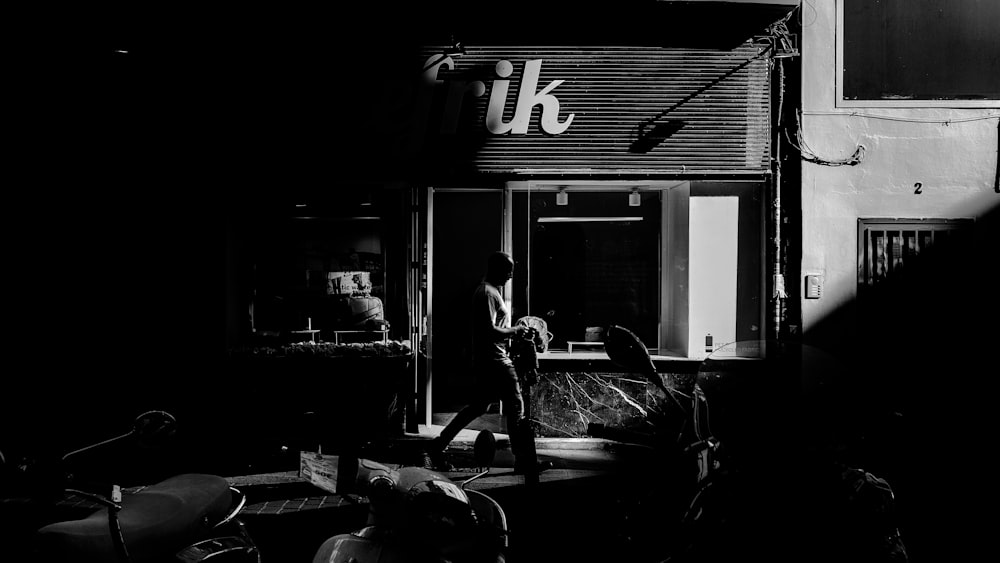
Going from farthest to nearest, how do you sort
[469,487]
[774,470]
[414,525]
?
[469,487] < [774,470] < [414,525]

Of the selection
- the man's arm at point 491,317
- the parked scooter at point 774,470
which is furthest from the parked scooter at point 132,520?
the man's arm at point 491,317

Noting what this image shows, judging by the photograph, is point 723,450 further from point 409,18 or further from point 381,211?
point 409,18

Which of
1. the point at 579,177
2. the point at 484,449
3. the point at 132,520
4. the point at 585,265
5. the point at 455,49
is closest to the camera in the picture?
the point at 132,520

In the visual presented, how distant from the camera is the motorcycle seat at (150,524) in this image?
3.01 m

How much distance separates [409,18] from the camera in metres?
8.17

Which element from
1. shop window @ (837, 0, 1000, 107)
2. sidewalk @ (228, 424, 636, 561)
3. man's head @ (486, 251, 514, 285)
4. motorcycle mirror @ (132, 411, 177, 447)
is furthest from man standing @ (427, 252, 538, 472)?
shop window @ (837, 0, 1000, 107)

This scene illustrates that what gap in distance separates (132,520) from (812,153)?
25.9 ft

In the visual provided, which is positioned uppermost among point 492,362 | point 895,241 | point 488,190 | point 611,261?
point 488,190

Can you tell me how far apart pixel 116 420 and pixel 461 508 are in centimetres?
660

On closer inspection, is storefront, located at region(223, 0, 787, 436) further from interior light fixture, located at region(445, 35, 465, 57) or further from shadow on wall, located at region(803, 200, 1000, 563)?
shadow on wall, located at region(803, 200, 1000, 563)

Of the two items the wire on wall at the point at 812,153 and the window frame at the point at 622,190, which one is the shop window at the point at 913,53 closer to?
the wire on wall at the point at 812,153

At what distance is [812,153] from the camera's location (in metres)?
8.30

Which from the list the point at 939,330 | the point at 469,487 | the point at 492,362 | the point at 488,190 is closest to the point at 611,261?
the point at 488,190

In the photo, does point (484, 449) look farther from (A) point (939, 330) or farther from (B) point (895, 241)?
(A) point (939, 330)
